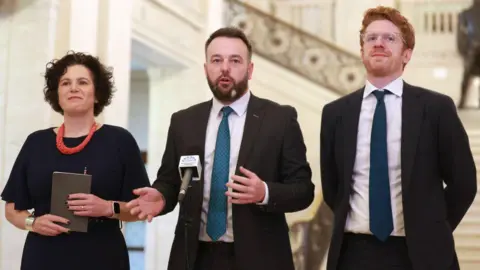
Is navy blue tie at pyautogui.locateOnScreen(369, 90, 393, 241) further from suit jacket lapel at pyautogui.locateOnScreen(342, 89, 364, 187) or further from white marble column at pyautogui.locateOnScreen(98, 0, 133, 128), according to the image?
white marble column at pyautogui.locateOnScreen(98, 0, 133, 128)

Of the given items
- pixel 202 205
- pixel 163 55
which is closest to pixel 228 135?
pixel 202 205

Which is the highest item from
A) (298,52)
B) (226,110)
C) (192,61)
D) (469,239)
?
(298,52)

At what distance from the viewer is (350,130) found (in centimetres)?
273

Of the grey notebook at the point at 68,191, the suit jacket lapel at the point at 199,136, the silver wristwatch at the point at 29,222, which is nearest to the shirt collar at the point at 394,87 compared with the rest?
the suit jacket lapel at the point at 199,136

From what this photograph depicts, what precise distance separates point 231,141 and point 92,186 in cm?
64

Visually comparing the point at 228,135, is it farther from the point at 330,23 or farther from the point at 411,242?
the point at 330,23

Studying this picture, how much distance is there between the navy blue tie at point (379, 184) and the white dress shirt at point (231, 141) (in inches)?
20.6

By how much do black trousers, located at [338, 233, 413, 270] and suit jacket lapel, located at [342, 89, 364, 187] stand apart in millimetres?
229

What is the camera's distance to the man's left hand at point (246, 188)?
7.98ft

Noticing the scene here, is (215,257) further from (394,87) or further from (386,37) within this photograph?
(386,37)

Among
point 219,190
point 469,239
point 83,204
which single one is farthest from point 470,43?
point 83,204

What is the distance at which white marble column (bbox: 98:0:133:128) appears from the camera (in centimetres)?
505

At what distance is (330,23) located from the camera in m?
9.48

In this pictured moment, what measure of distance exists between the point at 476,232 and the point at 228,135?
4748 millimetres
